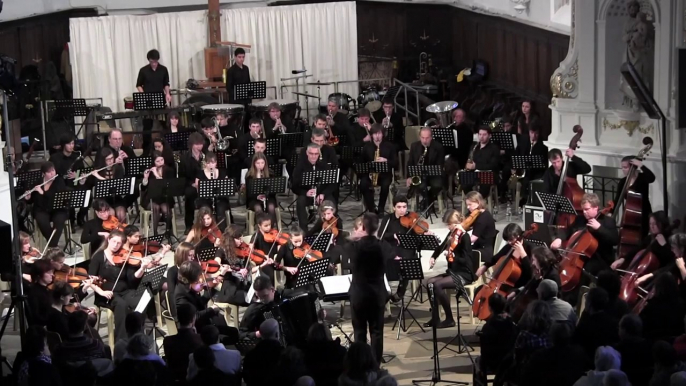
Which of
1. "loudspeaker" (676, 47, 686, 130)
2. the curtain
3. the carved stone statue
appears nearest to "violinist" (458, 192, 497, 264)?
"loudspeaker" (676, 47, 686, 130)

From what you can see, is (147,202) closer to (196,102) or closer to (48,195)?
(48,195)

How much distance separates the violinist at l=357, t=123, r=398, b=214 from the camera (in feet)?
49.0

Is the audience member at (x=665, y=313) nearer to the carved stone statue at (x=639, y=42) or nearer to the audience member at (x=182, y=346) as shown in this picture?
the audience member at (x=182, y=346)

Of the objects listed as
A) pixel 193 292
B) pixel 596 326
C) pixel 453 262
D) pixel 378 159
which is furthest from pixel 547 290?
pixel 378 159

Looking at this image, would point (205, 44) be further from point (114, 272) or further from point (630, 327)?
point (630, 327)

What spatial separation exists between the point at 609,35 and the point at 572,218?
2.74m

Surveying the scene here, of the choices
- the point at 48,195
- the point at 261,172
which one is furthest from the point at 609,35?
the point at 48,195

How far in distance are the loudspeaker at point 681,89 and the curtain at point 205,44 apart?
942 cm

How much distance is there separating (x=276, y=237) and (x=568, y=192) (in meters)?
3.30

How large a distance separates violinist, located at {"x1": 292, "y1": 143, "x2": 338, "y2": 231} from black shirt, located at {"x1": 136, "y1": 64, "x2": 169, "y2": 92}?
438 cm

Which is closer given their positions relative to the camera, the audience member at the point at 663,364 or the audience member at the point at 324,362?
the audience member at the point at 663,364

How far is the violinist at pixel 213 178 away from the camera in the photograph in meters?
13.8

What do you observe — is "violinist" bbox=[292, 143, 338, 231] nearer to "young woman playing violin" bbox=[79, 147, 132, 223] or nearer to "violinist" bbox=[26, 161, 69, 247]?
"young woman playing violin" bbox=[79, 147, 132, 223]

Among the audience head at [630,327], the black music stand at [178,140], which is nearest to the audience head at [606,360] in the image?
the audience head at [630,327]
